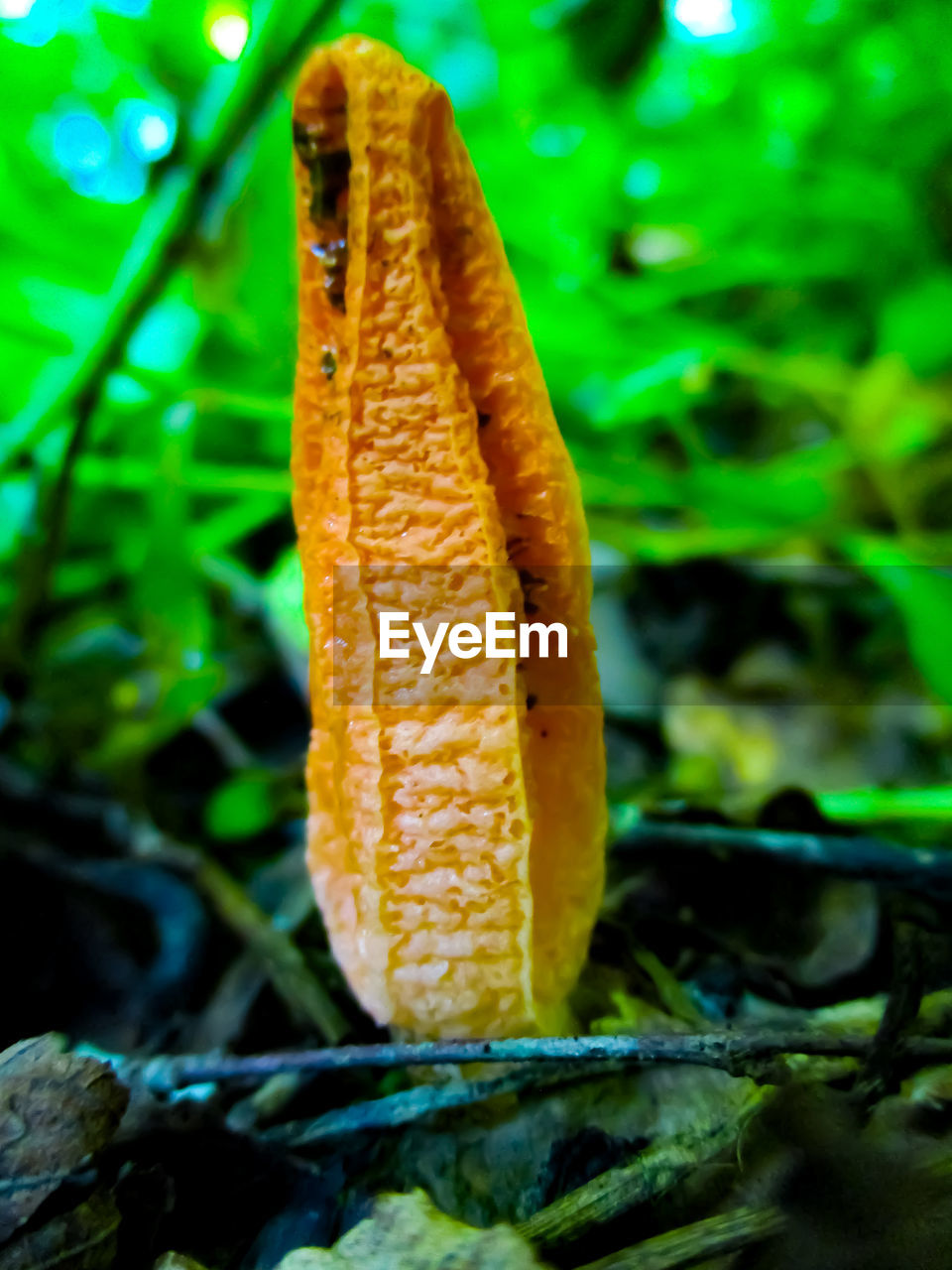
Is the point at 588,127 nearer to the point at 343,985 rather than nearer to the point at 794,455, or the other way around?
the point at 794,455

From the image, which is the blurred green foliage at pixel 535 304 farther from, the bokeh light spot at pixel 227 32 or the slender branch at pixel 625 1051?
→ the slender branch at pixel 625 1051

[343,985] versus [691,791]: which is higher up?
[691,791]

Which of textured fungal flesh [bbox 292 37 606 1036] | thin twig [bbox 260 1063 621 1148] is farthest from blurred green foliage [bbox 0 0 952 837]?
thin twig [bbox 260 1063 621 1148]

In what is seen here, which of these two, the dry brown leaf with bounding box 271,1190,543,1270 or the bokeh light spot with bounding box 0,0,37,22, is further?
the bokeh light spot with bounding box 0,0,37,22

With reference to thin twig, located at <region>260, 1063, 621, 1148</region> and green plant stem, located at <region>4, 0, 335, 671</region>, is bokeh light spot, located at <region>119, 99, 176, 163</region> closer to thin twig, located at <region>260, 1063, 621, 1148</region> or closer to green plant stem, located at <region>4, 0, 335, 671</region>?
green plant stem, located at <region>4, 0, 335, 671</region>

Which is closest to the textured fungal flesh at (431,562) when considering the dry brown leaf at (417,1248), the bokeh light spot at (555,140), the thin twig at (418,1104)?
the thin twig at (418,1104)

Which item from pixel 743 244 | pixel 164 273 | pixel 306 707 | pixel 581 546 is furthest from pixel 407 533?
pixel 743 244
